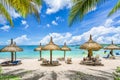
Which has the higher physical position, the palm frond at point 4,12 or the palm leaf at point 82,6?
the palm frond at point 4,12

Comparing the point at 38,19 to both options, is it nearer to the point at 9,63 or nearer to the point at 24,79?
the point at 24,79

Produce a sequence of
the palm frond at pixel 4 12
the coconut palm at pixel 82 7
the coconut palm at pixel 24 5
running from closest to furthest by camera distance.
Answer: the coconut palm at pixel 82 7 < the coconut palm at pixel 24 5 < the palm frond at pixel 4 12

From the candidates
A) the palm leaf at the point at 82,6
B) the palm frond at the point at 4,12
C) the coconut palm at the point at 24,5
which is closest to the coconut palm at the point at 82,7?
the palm leaf at the point at 82,6

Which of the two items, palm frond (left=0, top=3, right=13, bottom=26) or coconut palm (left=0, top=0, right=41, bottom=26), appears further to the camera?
palm frond (left=0, top=3, right=13, bottom=26)

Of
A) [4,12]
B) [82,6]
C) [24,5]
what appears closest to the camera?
[82,6]

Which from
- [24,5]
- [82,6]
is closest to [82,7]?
[82,6]

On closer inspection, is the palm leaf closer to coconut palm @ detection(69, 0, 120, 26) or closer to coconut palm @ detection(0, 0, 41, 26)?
coconut palm @ detection(69, 0, 120, 26)

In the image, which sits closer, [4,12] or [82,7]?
[82,7]

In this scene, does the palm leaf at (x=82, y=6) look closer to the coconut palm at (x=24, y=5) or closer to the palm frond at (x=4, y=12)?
the coconut palm at (x=24, y=5)

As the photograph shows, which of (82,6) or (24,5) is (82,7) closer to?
(82,6)

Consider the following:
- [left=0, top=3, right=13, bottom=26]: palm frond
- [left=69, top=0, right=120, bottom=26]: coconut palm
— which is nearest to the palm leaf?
[left=69, top=0, right=120, bottom=26]: coconut palm

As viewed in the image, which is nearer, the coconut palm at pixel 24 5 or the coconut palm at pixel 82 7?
the coconut palm at pixel 82 7

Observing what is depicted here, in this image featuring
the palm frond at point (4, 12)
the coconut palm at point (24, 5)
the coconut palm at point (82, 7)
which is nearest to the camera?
the coconut palm at point (82, 7)

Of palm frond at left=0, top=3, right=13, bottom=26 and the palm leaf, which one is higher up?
palm frond at left=0, top=3, right=13, bottom=26
